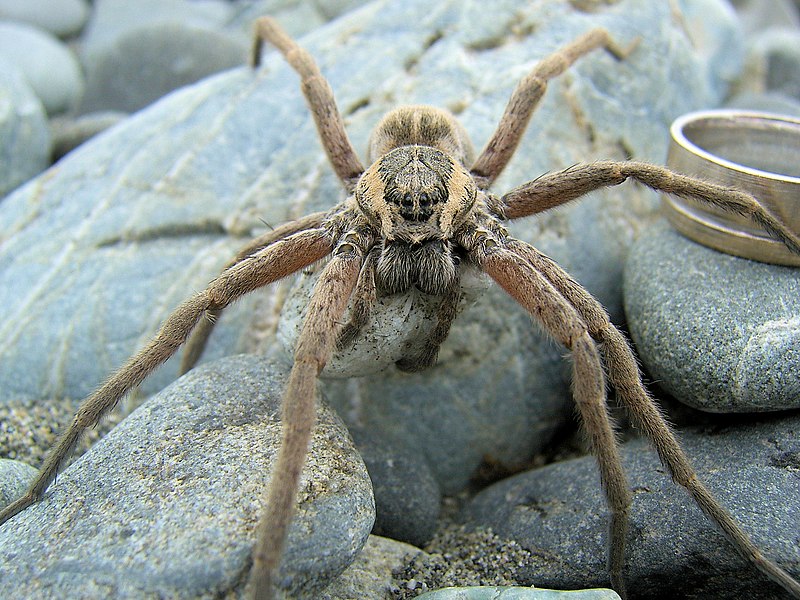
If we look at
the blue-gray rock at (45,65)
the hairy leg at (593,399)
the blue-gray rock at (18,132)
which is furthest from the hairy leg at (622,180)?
the blue-gray rock at (45,65)

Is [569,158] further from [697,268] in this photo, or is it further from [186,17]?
[186,17]

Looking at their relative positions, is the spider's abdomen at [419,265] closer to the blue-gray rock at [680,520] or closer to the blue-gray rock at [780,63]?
the blue-gray rock at [680,520]

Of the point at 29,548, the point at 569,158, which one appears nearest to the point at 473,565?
the point at 29,548

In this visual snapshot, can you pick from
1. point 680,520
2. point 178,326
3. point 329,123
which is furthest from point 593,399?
point 329,123

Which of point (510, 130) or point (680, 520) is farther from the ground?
point (510, 130)

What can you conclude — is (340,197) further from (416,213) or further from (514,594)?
(514,594)

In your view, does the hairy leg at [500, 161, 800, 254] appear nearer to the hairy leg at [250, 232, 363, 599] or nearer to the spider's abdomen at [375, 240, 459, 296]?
the spider's abdomen at [375, 240, 459, 296]
